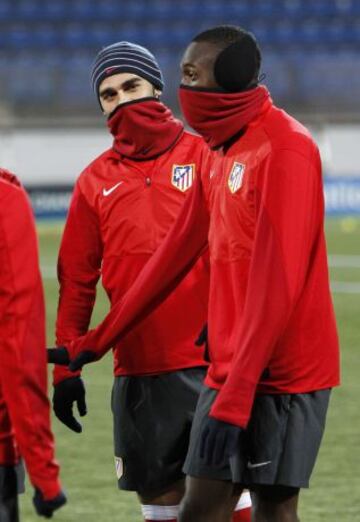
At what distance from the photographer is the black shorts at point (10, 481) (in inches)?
117

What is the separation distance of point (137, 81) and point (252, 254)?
1143 mm

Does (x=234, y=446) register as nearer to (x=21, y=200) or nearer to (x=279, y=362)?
(x=279, y=362)

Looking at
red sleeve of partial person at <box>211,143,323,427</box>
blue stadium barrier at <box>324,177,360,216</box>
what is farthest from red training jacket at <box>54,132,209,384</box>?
blue stadium barrier at <box>324,177,360,216</box>

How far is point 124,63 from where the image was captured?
411cm

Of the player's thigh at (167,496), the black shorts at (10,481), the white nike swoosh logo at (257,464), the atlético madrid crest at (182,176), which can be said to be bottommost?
the player's thigh at (167,496)

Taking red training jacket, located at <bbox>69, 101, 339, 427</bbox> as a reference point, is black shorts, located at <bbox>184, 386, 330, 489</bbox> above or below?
below

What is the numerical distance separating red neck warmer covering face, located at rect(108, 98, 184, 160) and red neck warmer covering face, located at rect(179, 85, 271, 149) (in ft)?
2.43

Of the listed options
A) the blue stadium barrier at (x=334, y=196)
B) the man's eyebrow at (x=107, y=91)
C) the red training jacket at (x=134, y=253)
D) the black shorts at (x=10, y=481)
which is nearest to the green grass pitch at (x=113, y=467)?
the red training jacket at (x=134, y=253)

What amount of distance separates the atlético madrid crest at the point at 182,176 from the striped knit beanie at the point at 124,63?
0.29 meters

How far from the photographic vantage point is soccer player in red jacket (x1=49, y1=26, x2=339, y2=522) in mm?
3137

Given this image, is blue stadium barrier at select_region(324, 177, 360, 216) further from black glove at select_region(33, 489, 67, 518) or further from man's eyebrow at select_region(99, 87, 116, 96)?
black glove at select_region(33, 489, 67, 518)

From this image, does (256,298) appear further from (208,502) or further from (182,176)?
(182,176)

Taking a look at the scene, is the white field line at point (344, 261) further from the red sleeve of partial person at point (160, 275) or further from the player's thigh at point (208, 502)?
the player's thigh at point (208, 502)

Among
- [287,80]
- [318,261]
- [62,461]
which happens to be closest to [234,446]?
[318,261]
